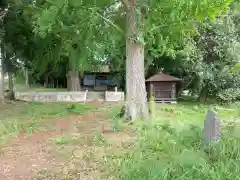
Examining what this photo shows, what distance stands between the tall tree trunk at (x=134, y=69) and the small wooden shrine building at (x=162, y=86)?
39.3ft

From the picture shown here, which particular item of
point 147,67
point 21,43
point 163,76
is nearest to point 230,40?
point 163,76

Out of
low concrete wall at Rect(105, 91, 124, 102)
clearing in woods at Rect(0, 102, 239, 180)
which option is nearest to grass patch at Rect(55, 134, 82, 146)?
clearing in woods at Rect(0, 102, 239, 180)

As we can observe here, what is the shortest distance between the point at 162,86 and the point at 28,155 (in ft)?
58.3

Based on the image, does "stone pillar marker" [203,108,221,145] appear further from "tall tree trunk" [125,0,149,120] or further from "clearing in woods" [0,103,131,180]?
"tall tree trunk" [125,0,149,120]

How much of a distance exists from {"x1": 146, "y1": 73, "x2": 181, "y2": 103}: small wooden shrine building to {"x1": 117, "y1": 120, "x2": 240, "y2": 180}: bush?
16.5 m

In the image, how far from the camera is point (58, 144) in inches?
322

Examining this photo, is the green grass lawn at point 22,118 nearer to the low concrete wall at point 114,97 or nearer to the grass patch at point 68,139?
the grass patch at point 68,139

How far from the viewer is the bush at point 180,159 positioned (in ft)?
15.8

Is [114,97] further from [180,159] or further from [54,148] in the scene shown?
[180,159]

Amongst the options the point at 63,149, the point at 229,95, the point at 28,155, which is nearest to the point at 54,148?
the point at 63,149

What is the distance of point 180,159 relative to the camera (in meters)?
5.38

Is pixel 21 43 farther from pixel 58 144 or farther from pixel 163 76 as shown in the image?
pixel 58 144

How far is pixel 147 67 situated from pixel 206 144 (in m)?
20.4

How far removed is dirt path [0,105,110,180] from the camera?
6109mm
